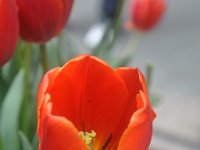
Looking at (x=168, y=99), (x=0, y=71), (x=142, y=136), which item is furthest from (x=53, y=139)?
(x=168, y=99)

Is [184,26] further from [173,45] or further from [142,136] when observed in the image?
[142,136]

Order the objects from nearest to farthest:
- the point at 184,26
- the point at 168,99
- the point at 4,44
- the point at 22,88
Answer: the point at 4,44 → the point at 22,88 → the point at 168,99 → the point at 184,26

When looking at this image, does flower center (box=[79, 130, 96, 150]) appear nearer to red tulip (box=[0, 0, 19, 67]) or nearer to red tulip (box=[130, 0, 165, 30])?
red tulip (box=[0, 0, 19, 67])

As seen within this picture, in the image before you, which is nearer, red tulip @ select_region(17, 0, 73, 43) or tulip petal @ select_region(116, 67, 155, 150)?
tulip petal @ select_region(116, 67, 155, 150)

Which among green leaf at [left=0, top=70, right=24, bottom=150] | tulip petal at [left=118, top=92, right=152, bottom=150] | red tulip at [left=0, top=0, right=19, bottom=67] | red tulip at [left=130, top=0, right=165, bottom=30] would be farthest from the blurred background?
tulip petal at [left=118, top=92, right=152, bottom=150]

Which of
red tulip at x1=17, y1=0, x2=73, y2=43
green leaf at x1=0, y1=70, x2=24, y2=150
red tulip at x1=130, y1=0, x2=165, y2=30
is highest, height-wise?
red tulip at x1=17, y1=0, x2=73, y2=43

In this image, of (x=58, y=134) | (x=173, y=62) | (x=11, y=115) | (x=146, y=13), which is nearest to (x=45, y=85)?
(x=58, y=134)

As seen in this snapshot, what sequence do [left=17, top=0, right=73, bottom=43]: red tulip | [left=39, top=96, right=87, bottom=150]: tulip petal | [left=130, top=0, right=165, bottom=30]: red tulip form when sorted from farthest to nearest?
[left=130, top=0, right=165, bottom=30]: red tulip, [left=17, top=0, right=73, bottom=43]: red tulip, [left=39, top=96, right=87, bottom=150]: tulip petal
